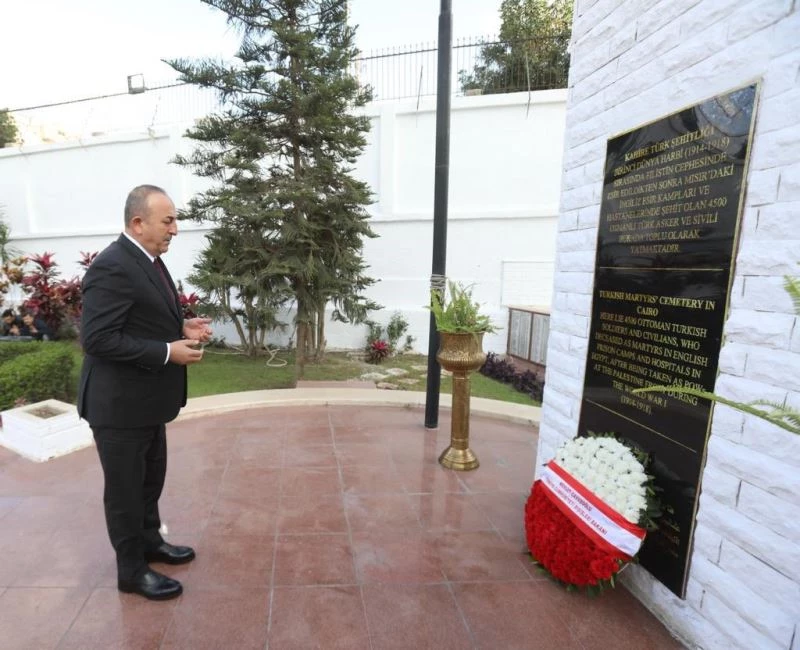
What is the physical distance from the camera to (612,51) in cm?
239

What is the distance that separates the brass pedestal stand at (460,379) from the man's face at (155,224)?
2.10 m

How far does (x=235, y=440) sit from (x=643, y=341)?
353cm

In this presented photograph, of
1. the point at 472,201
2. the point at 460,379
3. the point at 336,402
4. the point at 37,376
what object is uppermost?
the point at 472,201

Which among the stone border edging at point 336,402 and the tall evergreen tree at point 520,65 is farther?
the tall evergreen tree at point 520,65

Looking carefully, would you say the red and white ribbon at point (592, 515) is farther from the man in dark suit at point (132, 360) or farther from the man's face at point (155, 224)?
the man's face at point (155, 224)

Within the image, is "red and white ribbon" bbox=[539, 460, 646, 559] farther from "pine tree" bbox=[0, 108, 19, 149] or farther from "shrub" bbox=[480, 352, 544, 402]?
"pine tree" bbox=[0, 108, 19, 149]

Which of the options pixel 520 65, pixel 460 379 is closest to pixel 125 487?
Result: pixel 460 379

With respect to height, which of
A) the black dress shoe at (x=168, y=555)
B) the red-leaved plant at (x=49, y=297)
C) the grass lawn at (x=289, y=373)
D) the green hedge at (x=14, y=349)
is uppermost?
the red-leaved plant at (x=49, y=297)

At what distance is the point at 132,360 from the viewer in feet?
6.32

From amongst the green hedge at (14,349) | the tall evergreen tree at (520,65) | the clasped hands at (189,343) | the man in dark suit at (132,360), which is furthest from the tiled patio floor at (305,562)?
the tall evergreen tree at (520,65)

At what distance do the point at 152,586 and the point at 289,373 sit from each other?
5.49m

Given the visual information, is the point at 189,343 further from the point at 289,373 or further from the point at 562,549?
the point at 289,373

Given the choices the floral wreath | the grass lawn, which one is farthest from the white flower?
the grass lawn

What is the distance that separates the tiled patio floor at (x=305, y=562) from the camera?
6.65 ft
